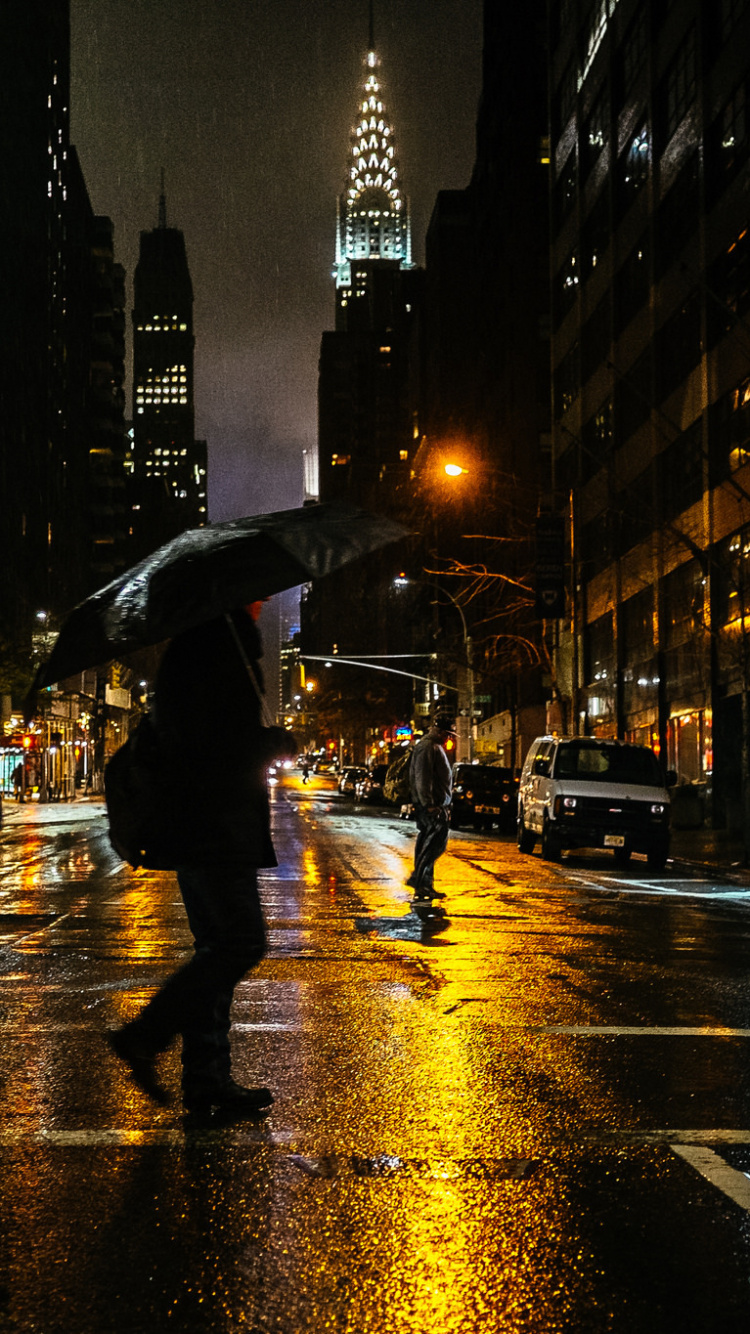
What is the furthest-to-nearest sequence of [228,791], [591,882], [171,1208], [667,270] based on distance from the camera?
[667,270] → [591,882] → [228,791] → [171,1208]

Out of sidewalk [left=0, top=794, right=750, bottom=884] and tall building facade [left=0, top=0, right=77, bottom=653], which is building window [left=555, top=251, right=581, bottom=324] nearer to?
sidewalk [left=0, top=794, right=750, bottom=884]

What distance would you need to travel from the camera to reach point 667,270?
40.0m

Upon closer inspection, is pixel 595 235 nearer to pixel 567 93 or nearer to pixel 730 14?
pixel 567 93

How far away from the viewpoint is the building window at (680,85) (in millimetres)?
37562

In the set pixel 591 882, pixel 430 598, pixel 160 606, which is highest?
pixel 430 598

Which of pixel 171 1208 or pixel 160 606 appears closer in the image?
pixel 171 1208

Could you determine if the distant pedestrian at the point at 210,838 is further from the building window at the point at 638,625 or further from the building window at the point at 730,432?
the building window at the point at 638,625

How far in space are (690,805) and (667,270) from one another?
55.9 ft

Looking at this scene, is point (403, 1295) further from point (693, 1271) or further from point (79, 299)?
point (79, 299)

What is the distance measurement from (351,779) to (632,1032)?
6534 cm

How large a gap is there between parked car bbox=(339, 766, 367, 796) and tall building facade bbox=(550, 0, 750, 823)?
17.9 meters

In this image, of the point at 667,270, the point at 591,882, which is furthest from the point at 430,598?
the point at 591,882

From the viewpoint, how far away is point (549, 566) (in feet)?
118

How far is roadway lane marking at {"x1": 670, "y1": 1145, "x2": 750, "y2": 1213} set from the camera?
4293 mm
